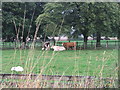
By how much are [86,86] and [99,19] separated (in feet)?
43.4

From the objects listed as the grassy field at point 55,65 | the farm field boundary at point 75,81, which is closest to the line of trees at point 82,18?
the grassy field at point 55,65

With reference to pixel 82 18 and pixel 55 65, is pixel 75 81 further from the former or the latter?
pixel 82 18

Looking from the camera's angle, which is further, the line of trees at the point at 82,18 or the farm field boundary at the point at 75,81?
the line of trees at the point at 82,18

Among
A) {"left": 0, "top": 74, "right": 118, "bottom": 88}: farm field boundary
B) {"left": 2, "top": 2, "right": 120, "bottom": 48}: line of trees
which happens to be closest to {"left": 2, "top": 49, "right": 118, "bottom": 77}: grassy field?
{"left": 0, "top": 74, "right": 118, "bottom": 88}: farm field boundary

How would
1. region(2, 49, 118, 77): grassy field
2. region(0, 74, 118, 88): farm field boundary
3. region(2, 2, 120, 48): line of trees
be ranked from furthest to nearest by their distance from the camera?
1. region(2, 2, 120, 48): line of trees
2. region(2, 49, 118, 77): grassy field
3. region(0, 74, 118, 88): farm field boundary

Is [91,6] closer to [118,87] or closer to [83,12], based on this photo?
[83,12]

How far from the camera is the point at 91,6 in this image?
15.8 m

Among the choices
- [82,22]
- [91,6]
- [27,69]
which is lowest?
[27,69]

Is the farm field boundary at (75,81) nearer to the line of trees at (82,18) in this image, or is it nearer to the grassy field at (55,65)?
the grassy field at (55,65)

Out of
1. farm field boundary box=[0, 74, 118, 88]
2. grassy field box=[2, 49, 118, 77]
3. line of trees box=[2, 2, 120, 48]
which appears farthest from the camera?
line of trees box=[2, 2, 120, 48]

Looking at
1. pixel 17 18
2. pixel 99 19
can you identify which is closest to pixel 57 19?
pixel 99 19

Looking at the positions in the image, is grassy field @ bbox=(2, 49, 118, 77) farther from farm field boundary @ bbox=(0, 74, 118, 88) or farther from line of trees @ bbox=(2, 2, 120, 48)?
line of trees @ bbox=(2, 2, 120, 48)

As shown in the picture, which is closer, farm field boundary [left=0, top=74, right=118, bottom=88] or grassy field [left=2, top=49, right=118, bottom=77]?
farm field boundary [left=0, top=74, right=118, bottom=88]

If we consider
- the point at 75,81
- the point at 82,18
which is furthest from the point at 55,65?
the point at 82,18
